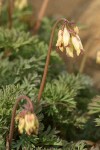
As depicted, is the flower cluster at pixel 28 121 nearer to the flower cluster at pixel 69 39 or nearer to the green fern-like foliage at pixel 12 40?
the flower cluster at pixel 69 39

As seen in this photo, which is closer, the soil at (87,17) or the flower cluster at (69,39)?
the flower cluster at (69,39)

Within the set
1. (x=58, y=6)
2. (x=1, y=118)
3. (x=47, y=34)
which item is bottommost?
(x=1, y=118)

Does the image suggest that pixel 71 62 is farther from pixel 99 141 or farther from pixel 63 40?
pixel 63 40

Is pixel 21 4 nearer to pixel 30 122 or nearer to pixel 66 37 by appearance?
pixel 66 37

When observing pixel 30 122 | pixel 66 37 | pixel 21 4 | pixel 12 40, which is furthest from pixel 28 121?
pixel 21 4

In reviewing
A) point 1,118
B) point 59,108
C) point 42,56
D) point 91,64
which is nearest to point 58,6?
point 91,64

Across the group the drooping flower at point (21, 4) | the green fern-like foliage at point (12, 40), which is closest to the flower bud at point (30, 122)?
the green fern-like foliage at point (12, 40)

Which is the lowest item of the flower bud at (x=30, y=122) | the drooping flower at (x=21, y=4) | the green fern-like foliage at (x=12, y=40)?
the flower bud at (x=30, y=122)

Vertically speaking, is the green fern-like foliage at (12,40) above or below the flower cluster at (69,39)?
above

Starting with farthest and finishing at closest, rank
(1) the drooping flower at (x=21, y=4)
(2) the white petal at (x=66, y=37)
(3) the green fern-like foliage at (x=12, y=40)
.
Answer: (1) the drooping flower at (x=21, y=4) < (3) the green fern-like foliage at (x=12, y=40) < (2) the white petal at (x=66, y=37)
